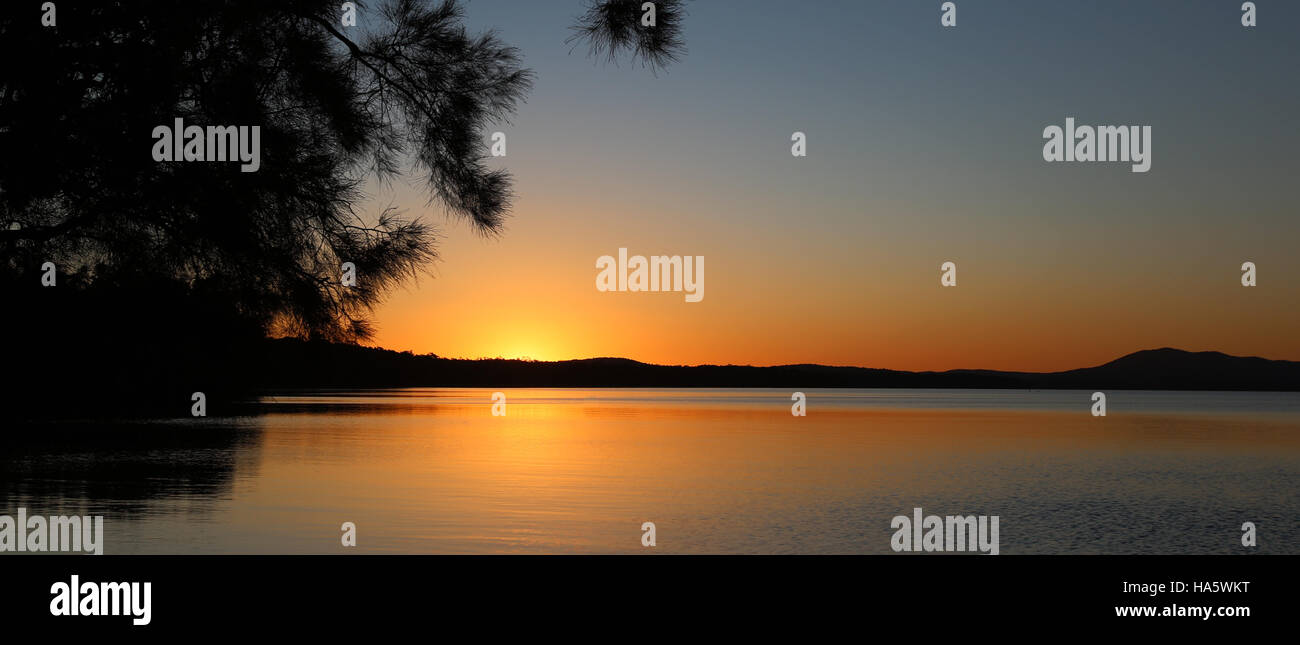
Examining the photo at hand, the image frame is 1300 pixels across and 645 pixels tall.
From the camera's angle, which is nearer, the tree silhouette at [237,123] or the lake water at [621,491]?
the tree silhouette at [237,123]

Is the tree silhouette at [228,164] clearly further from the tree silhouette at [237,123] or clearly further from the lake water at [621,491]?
the lake water at [621,491]

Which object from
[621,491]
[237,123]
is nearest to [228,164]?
[237,123]

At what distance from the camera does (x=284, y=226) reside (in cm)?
562

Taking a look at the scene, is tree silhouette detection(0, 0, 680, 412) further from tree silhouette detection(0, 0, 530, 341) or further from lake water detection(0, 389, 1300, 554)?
lake water detection(0, 389, 1300, 554)

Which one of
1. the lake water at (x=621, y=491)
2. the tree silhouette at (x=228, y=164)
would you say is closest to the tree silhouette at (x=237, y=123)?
the tree silhouette at (x=228, y=164)

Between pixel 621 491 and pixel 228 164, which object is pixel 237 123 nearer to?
pixel 228 164

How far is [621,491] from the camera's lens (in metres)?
12.7

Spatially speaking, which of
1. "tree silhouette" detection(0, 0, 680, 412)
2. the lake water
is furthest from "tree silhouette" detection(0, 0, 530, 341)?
the lake water

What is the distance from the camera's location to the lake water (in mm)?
8953

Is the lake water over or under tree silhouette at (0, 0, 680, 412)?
under

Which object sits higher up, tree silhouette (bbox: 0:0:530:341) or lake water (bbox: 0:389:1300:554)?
tree silhouette (bbox: 0:0:530:341)

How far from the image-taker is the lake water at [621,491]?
29.4ft

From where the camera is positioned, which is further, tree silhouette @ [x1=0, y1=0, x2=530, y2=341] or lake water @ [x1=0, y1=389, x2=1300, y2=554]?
lake water @ [x1=0, y1=389, x2=1300, y2=554]
